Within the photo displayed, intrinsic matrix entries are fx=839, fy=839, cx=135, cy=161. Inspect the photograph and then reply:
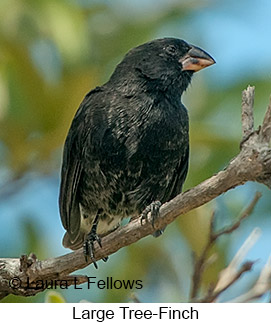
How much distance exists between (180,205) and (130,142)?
1002 mm

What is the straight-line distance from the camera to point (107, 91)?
443 centimetres

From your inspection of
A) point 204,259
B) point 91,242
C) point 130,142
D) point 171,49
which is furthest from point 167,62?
point 204,259

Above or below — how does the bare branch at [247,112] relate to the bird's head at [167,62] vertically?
below

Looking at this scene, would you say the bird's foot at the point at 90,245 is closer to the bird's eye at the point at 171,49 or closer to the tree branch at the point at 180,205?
the tree branch at the point at 180,205

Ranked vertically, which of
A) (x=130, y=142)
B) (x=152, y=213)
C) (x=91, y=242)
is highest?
(x=130, y=142)

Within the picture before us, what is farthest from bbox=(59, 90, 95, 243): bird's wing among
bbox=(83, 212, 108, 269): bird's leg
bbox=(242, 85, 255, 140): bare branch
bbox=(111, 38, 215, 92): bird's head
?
bbox=(242, 85, 255, 140): bare branch

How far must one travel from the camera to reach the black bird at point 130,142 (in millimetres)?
4227

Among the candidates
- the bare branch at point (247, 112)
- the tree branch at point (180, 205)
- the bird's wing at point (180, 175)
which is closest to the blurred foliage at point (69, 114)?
the bird's wing at point (180, 175)

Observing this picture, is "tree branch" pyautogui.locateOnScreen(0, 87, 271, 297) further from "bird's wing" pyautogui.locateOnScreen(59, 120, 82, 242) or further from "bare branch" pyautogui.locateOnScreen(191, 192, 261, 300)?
"bird's wing" pyautogui.locateOnScreen(59, 120, 82, 242)

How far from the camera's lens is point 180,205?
10.7 ft

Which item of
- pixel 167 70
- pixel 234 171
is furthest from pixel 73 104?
pixel 234 171

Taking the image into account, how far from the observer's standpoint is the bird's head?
4449 mm

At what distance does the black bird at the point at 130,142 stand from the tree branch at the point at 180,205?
37cm

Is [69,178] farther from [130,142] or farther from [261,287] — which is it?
[261,287]
